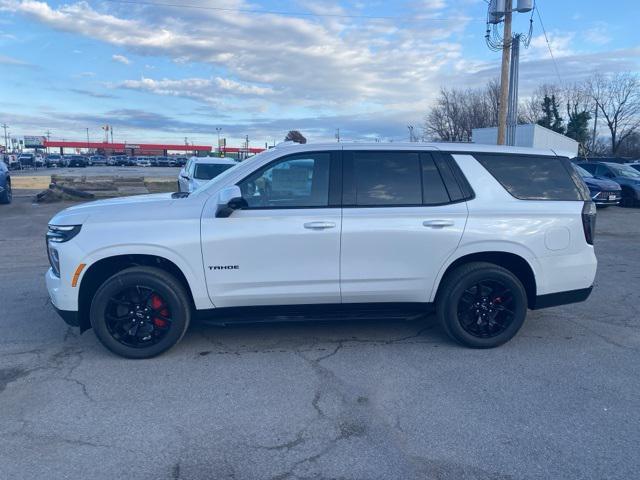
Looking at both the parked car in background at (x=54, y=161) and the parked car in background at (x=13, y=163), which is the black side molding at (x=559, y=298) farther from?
the parked car in background at (x=54, y=161)

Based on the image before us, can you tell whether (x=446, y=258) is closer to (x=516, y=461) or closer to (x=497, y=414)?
(x=497, y=414)

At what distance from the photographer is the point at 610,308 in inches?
242

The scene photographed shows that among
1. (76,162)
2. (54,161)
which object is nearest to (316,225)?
(76,162)

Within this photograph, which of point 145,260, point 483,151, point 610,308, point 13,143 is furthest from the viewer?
point 13,143

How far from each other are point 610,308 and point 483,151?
283cm

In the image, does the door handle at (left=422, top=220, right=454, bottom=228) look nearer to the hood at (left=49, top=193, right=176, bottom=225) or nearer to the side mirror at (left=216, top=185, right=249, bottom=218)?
the side mirror at (left=216, top=185, right=249, bottom=218)

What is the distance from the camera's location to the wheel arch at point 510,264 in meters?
4.76

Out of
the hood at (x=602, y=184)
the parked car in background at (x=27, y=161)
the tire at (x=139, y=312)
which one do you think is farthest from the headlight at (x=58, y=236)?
the parked car in background at (x=27, y=161)

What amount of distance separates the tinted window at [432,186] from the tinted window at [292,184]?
2.92 ft

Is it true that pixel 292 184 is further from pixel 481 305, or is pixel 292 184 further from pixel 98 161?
pixel 98 161

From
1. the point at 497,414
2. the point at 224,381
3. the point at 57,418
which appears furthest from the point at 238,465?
the point at 497,414

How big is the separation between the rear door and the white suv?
10 mm

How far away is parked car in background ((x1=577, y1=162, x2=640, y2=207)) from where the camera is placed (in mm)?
18547

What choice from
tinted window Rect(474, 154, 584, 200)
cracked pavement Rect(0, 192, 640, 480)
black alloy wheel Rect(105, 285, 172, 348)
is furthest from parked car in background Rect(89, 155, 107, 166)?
tinted window Rect(474, 154, 584, 200)
